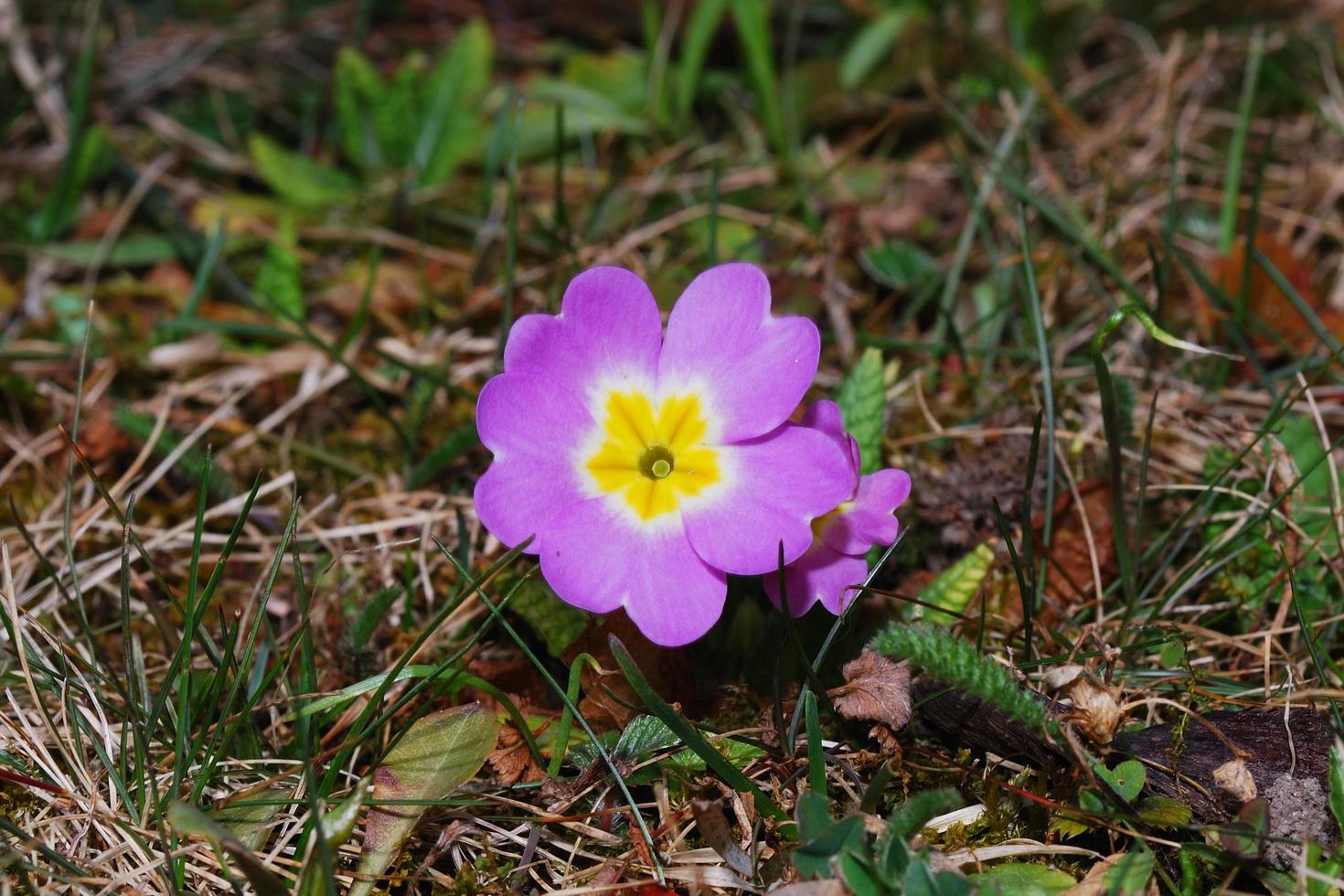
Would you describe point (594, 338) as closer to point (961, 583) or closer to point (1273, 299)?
point (961, 583)

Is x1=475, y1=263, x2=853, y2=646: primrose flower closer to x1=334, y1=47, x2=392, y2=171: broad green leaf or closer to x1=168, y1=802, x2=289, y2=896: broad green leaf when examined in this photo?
x1=168, y1=802, x2=289, y2=896: broad green leaf

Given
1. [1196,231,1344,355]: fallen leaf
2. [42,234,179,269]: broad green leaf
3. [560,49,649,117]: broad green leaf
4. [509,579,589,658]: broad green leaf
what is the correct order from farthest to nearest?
[560,49,649,117]: broad green leaf < [42,234,179,269]: broad green leaf < [1196,231,1344,355]: fallen leaf < [509,579,589,658]: broad green leaf

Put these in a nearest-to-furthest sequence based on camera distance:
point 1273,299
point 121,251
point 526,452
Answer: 1. point 526,452
2. point 1273,299
3. point 121,251

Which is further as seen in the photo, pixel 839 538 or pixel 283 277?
pixel 283 277

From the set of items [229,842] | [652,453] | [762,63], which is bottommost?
[229,842]

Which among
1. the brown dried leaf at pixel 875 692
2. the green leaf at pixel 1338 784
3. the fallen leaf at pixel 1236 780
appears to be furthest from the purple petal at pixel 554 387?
the green leaf at pixel 1338 784

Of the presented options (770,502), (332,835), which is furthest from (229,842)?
(770,502)

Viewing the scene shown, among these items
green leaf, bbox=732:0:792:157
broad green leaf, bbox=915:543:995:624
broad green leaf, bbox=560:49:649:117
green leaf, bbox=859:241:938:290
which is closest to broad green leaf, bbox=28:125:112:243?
broad green leaf, bbox=560:49:649:117
